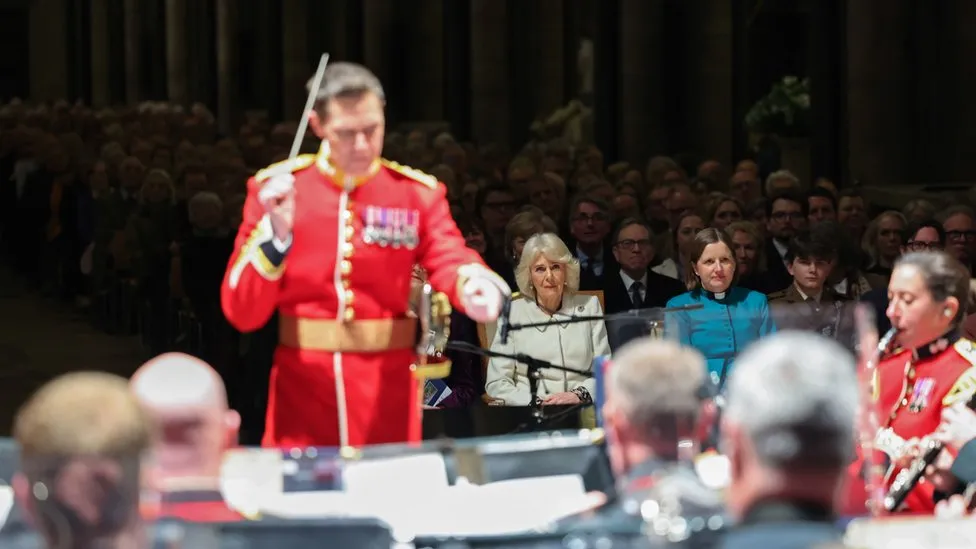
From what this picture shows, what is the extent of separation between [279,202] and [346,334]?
485 millimetres

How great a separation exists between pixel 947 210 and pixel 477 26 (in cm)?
1964

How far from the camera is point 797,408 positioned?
3.95 meters

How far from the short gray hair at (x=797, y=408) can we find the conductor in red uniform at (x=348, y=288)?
235 cm

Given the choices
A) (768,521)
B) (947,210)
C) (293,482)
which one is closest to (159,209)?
(947,210)

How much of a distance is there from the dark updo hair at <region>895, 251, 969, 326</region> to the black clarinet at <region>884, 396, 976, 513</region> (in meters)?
0.48

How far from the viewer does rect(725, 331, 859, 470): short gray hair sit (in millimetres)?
3916

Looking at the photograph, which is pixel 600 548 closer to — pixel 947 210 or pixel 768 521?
pixel 768 521

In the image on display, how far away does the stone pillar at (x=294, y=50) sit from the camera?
1662 inches

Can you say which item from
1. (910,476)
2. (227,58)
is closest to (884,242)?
(910,476)

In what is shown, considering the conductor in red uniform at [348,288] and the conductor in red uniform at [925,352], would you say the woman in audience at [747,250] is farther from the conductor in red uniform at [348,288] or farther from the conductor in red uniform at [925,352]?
the conductor in red uniform at [348,288]

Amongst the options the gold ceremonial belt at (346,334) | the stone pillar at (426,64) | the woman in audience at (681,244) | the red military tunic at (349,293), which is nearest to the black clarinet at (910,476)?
the red military tunic at (349,293)

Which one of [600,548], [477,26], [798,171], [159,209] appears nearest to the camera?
[600,548]

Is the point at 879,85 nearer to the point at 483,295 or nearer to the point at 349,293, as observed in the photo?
the point at 349,293

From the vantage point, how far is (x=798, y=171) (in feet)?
80.4
